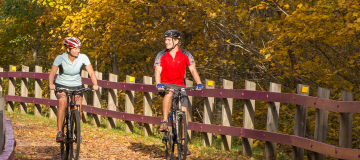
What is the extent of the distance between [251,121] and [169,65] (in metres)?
2.02

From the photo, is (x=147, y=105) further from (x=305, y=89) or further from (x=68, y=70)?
(x=305, y=89)

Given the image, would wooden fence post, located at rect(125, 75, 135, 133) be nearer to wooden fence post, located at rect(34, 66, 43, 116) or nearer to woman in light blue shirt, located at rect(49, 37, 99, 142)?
woman in light blue shirt, located at rect(49, 37, 99, 142)

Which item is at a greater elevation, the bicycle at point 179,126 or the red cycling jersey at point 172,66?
the red cycling jersey at point 172,66

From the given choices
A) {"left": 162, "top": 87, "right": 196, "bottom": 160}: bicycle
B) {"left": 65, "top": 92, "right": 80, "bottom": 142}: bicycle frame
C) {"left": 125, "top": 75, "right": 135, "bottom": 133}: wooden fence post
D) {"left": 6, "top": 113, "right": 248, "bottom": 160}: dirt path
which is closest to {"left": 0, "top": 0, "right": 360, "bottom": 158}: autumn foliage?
{"left": 125, "top": 75, "right": 135, "bottom": 133}: wooden fence post

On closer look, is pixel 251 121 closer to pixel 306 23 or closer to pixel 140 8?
pixel 306 23

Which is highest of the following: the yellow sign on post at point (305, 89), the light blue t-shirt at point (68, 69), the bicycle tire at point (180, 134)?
the light blue t-shirt at point (68, 69)

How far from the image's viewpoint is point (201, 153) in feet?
27.2

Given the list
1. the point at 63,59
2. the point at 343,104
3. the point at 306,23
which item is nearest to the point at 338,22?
the point at 306,23

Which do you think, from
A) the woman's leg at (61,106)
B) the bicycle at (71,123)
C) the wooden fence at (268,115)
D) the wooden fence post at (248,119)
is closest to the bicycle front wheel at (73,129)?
the bicycle at (71,123)

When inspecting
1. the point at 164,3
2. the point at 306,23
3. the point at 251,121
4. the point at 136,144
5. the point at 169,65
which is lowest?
the point at 136,144

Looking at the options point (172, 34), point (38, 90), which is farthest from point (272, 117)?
point (38, 90)

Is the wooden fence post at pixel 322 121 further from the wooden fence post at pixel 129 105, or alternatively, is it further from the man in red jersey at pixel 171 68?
the wooden fence post at pixel 129 105

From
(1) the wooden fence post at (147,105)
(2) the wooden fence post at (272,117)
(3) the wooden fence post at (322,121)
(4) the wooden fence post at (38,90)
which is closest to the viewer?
(3) the wooden fence post at (322,121)

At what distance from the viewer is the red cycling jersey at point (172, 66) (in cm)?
700
